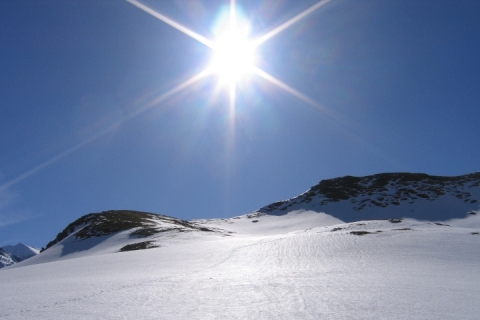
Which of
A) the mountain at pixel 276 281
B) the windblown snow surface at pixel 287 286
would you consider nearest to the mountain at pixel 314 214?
the mountain at pixel 276 281

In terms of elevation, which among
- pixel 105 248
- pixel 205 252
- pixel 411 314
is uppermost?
pixel 105 248

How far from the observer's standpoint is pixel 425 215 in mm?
69000

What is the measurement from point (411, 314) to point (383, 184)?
10299cm

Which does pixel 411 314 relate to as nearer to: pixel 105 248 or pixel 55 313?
pixel 55 313

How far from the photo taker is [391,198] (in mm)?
85500

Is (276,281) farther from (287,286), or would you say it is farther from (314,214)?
(314,214)

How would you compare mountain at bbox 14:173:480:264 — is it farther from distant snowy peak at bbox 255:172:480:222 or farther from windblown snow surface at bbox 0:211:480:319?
windblown snow surface at bbox 0:211:480:319

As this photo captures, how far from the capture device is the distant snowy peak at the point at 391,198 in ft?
239

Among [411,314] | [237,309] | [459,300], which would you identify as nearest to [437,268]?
[459,300]

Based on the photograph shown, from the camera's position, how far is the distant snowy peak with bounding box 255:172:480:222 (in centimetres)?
7281

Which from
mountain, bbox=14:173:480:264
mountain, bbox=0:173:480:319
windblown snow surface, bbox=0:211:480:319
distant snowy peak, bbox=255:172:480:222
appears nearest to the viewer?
windblown snow surface, bbox=0:211:480:319

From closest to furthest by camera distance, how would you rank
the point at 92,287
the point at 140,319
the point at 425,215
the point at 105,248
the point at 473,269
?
the point at 140,319 → the point at 92,287 → the point at 473,269 → the point at 105,248 → the point at 425,215

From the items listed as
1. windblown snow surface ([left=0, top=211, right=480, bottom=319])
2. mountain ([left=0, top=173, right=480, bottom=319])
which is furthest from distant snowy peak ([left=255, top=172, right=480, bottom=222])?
windblown snow surface ([left=0, top=211, right=480, bottom=319])

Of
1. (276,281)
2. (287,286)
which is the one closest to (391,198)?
(276,281)
